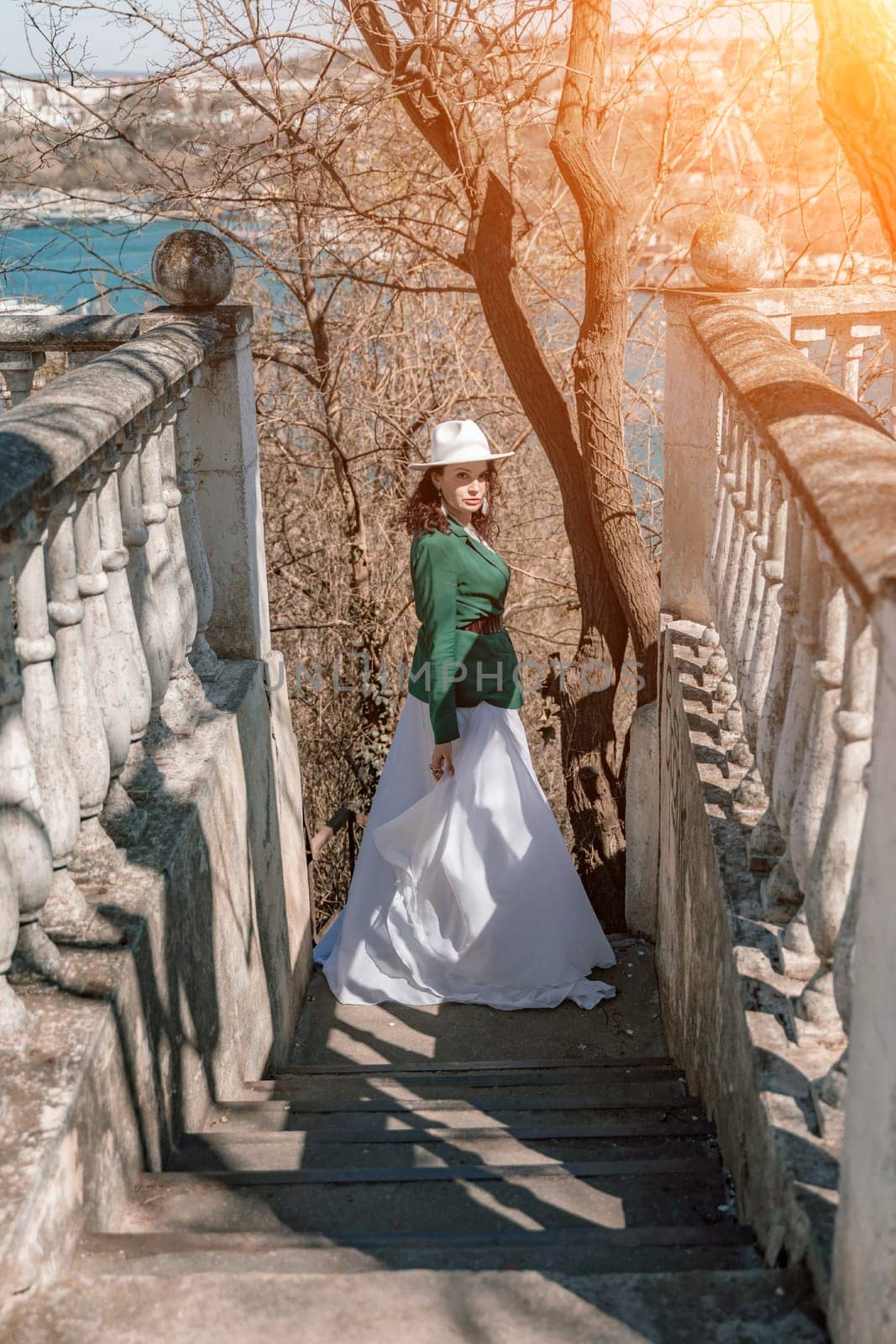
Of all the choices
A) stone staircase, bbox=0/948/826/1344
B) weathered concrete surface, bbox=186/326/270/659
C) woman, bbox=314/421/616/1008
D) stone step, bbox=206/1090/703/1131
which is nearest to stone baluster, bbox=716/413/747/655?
woman, bbox=314/421/616/1008

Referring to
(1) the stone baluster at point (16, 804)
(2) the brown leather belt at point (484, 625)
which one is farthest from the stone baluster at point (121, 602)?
(2) the brown leather belt at point (484, 625)

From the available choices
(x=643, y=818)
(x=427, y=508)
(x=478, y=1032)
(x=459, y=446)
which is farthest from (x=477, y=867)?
(x=459, y=446)

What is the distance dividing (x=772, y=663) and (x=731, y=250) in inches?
77.9

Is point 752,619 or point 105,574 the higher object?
point 105,574

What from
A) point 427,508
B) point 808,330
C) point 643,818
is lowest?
point 643,818

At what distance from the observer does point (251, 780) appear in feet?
13.8

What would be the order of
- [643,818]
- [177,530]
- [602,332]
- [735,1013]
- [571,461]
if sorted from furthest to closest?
[571,461] < [602,332] < [643,818] < [177,530] < [735,1013]

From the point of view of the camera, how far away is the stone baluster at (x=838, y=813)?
1986 mm

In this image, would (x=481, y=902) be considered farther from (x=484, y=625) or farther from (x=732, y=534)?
(x=732, y=534)

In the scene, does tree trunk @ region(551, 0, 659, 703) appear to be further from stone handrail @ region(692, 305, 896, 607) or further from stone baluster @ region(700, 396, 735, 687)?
stone handrail @ region(692, 305, 896, 607)

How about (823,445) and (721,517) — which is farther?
(721,517)

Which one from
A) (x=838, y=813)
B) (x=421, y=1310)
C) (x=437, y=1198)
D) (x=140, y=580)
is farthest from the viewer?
(x=140, y=580)

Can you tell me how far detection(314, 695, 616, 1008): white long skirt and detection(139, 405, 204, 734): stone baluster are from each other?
58.2 inches

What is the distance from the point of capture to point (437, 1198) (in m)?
2.62
